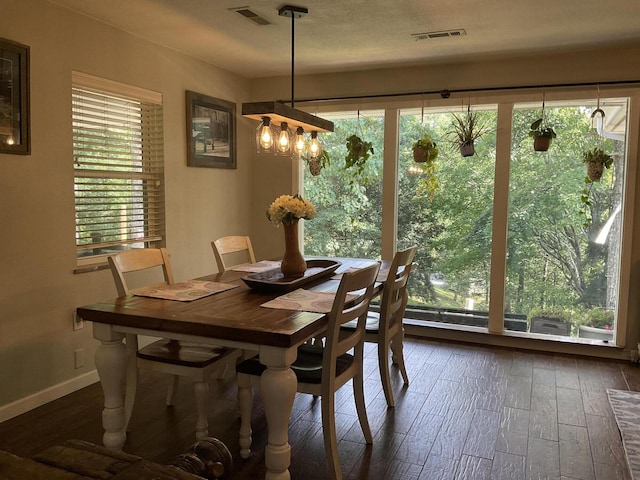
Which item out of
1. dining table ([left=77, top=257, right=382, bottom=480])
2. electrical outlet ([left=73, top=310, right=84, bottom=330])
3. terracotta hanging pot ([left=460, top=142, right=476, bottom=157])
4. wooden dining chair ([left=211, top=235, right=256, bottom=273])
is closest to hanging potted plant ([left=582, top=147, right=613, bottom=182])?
terracotta hanging pot ([left=460, top=142, right=476, bottom=157])

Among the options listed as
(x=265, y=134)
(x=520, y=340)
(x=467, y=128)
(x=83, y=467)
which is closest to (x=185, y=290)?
(x=265, y=134)

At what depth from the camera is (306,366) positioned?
94.5 inches

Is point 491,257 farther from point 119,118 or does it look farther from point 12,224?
point 12,224

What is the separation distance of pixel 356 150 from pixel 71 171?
227 centimetres

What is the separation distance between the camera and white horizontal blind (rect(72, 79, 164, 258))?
11.0 feet

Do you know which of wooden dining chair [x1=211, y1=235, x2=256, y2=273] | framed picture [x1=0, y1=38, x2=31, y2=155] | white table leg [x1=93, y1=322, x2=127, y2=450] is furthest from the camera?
wooden dining chair [x1=211, y1=235, x2=256, y2=273]

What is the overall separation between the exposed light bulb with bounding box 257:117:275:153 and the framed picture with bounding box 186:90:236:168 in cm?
144

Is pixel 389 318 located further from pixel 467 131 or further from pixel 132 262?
pixel 467 131

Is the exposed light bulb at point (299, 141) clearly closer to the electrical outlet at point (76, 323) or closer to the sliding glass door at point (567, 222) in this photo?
the electrical outlet at point (76, 323)

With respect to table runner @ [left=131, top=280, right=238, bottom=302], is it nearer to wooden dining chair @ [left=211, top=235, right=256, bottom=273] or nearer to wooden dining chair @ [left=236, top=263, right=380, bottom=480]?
wooden dining chair @ [left=236, top=263, right=380, bottom=480]

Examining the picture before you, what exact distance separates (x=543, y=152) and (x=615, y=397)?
1985 millimetres

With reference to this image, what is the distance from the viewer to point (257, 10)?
3115 millimetres

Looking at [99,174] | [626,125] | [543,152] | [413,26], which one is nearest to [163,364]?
[99,174]

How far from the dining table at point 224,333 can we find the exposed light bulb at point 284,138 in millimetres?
973
